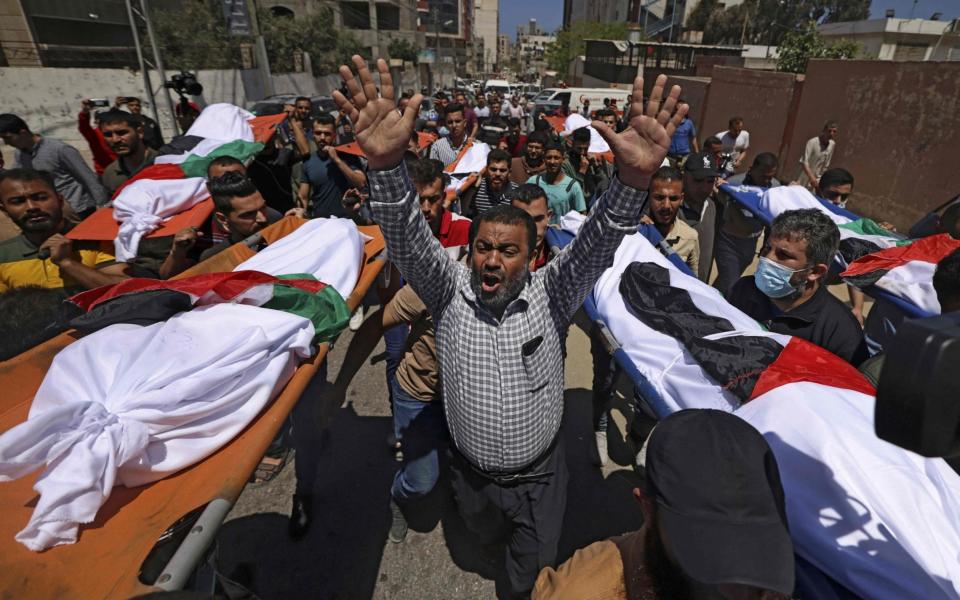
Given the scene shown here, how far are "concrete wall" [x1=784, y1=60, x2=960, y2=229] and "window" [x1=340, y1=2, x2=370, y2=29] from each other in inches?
1909

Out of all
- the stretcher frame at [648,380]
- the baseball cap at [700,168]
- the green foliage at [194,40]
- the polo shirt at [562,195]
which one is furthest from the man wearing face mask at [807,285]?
the green foliage at [194,40]

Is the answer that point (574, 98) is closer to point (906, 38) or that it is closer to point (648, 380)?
point (648, 380)

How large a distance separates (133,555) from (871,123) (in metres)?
11.7

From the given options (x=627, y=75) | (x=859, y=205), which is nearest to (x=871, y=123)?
(x=859, y=205)

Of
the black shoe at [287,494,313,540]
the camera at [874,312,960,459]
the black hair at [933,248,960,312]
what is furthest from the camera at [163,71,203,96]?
the camera at [874,312,960,459]

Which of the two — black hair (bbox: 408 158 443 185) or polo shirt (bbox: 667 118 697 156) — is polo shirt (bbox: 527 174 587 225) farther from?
polo shirt (bbox: 667 118 697 156)

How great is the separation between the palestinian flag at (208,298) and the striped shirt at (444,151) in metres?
4.14

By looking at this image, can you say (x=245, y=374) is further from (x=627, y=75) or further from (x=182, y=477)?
(x=627, y=75)

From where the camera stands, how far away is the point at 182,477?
1.48 m

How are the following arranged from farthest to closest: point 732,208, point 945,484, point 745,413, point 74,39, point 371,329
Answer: point 74,39 < point 732,208 < point 371,329 < point 745,413 < point 945,484

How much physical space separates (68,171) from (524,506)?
490 cm

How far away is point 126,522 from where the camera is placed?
52.6 inches

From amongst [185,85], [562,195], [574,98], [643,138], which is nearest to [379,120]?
[643,138]

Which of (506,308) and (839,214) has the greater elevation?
(506,308)
